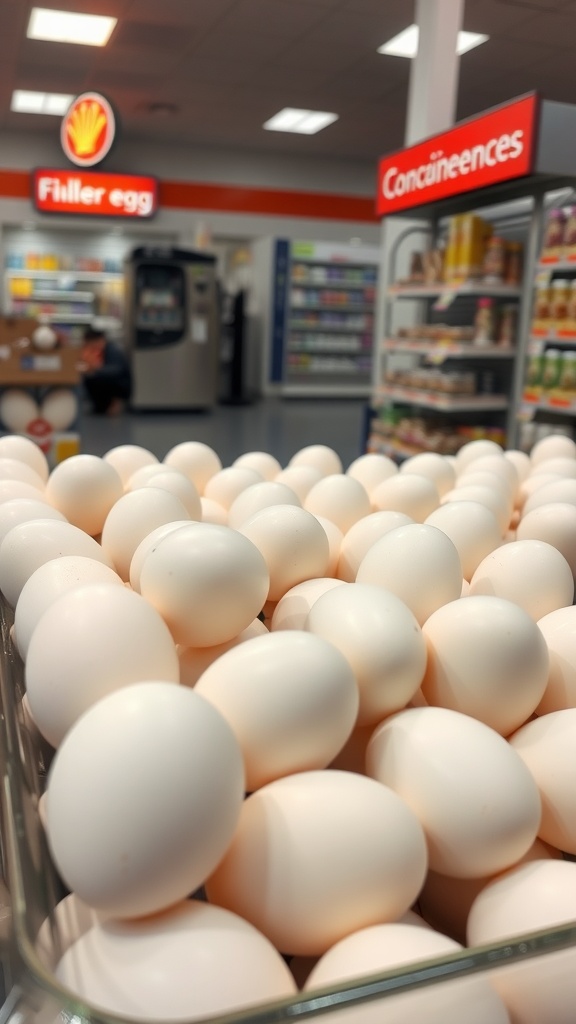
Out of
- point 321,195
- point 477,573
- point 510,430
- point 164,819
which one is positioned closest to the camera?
point 164,819

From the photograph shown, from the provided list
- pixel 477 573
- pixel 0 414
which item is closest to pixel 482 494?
pixel 477 573

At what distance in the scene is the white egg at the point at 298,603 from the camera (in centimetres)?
111

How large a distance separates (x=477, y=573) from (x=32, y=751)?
2.37 ft

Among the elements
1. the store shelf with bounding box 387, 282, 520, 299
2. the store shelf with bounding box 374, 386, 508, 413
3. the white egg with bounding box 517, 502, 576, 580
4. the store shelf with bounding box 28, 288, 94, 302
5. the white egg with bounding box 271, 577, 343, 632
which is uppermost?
the store shelf with bounding box 28, 288, 94, 302

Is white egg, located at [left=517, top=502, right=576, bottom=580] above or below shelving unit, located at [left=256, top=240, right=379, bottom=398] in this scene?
below

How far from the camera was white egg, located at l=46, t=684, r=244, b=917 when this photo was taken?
24.6 inches

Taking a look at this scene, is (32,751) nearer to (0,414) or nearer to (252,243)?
(0,414)

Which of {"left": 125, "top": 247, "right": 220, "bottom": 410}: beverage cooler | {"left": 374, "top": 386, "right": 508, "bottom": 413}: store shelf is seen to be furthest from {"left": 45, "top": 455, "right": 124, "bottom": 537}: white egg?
{"left": 125, "top": 247, "right": 220, "bottom": 410}: beverage cooler

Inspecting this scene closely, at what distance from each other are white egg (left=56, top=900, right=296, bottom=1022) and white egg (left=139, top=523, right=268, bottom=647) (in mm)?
353

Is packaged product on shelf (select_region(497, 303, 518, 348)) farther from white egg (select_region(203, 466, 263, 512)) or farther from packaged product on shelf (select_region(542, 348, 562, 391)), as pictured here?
white egg (select_region(203, 466, 263, 512))

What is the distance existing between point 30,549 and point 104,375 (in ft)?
28.7

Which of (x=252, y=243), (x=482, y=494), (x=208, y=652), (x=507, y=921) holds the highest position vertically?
(x=252, y=243)

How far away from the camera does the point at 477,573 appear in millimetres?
1299

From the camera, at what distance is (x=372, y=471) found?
78.8 inches
